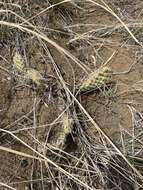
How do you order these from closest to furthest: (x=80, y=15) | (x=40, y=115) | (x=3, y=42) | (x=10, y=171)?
(x=10, y=171) → (x=40, y=115) → (x=3, y=42) → (x=80, y=15)

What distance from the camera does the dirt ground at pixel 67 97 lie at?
1469 millimetres

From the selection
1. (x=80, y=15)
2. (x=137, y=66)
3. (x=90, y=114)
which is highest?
(x=80, y=15)

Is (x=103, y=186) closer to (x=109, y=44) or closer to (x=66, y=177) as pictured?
(x=66, y=177)

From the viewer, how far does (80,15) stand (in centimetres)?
180

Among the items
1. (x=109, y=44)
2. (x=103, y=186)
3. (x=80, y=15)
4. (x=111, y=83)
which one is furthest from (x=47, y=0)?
(x=103, y=186)

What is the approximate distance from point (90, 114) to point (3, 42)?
363 millimetres

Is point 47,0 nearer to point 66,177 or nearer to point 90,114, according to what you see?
point 90,114

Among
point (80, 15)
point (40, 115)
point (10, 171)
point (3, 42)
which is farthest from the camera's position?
point (80, 15)

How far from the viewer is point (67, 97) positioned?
5.13 ft

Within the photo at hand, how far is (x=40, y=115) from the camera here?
1.55 m

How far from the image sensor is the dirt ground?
1469 millimetres

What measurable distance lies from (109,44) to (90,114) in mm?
281

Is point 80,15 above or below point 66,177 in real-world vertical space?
above

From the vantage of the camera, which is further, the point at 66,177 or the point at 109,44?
the point at 109,44
